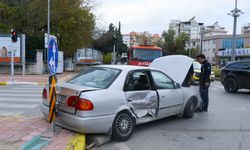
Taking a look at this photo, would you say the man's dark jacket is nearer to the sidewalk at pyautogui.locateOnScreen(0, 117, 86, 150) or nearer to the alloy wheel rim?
the alloy wheel rim

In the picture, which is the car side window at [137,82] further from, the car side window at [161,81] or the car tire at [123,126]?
the car tire at [123,126]

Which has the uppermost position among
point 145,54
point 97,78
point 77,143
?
point 145,54

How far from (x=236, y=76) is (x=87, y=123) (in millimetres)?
11062

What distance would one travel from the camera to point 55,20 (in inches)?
1347

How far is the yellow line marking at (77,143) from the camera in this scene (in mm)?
5384

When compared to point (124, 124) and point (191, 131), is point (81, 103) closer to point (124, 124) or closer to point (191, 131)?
point (124, 124)

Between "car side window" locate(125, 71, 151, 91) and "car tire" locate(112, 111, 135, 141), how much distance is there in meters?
0.58

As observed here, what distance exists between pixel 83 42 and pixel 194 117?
98.4 ft

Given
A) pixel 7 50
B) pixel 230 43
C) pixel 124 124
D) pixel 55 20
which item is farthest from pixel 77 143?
pixel 230 43

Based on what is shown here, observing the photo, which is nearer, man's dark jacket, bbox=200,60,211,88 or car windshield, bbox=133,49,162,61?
man's dark jacket, bbox=200,60,211,88

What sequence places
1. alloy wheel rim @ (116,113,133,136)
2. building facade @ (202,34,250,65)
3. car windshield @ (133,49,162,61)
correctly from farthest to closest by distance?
building facade @ (202,34,250,65)
car windshield @ (133,49,162,61)
alloy wheel rim @ (116,113,133,136)

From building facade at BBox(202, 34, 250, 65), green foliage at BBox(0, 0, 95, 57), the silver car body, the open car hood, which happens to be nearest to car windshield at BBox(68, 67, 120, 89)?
the silver car body

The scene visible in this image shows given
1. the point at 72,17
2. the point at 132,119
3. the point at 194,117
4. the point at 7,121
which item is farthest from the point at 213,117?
the point at 72,17

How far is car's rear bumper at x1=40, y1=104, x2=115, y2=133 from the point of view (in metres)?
5.83
